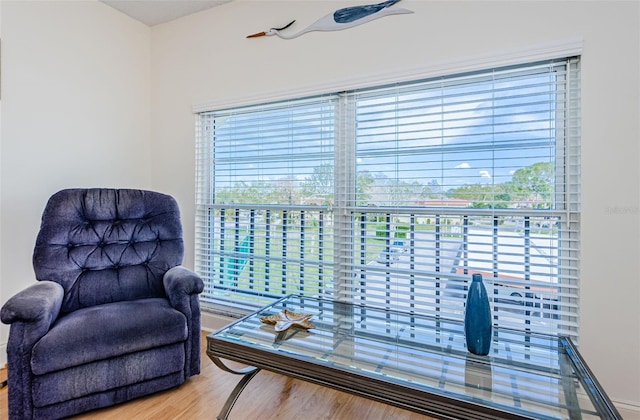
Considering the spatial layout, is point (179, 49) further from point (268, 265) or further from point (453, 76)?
point (453, 76)

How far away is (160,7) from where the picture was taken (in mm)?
2805

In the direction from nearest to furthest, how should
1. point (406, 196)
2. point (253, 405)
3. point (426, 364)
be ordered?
1. point (426, 364)
2. point (253, 405)
3. point (406, 196)

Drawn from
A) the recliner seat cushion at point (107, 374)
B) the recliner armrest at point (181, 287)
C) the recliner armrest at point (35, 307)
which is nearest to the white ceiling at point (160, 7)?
the recliner armrest at point (181, 287)

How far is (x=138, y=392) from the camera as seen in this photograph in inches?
70.3

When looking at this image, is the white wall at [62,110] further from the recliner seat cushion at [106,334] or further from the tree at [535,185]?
the tree at [535,185]

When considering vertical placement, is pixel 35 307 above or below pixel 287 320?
above

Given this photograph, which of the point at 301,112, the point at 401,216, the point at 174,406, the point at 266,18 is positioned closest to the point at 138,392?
the point at 174,406

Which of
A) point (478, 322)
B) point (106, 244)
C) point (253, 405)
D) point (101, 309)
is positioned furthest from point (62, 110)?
point (478, 322)

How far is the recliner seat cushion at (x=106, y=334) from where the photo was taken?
5.15 ft

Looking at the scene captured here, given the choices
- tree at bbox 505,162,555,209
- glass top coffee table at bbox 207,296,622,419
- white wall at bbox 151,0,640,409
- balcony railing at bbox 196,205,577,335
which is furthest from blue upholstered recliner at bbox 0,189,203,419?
tree at bbox 505,162,555,209

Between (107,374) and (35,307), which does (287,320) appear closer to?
(107,374)

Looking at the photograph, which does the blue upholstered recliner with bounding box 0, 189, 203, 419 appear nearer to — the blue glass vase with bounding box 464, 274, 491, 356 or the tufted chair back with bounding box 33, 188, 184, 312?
the tufted chair back with bounding box 33, 188, 184, 312

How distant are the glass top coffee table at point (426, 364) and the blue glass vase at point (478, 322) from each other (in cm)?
4

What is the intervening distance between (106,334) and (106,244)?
722mm
